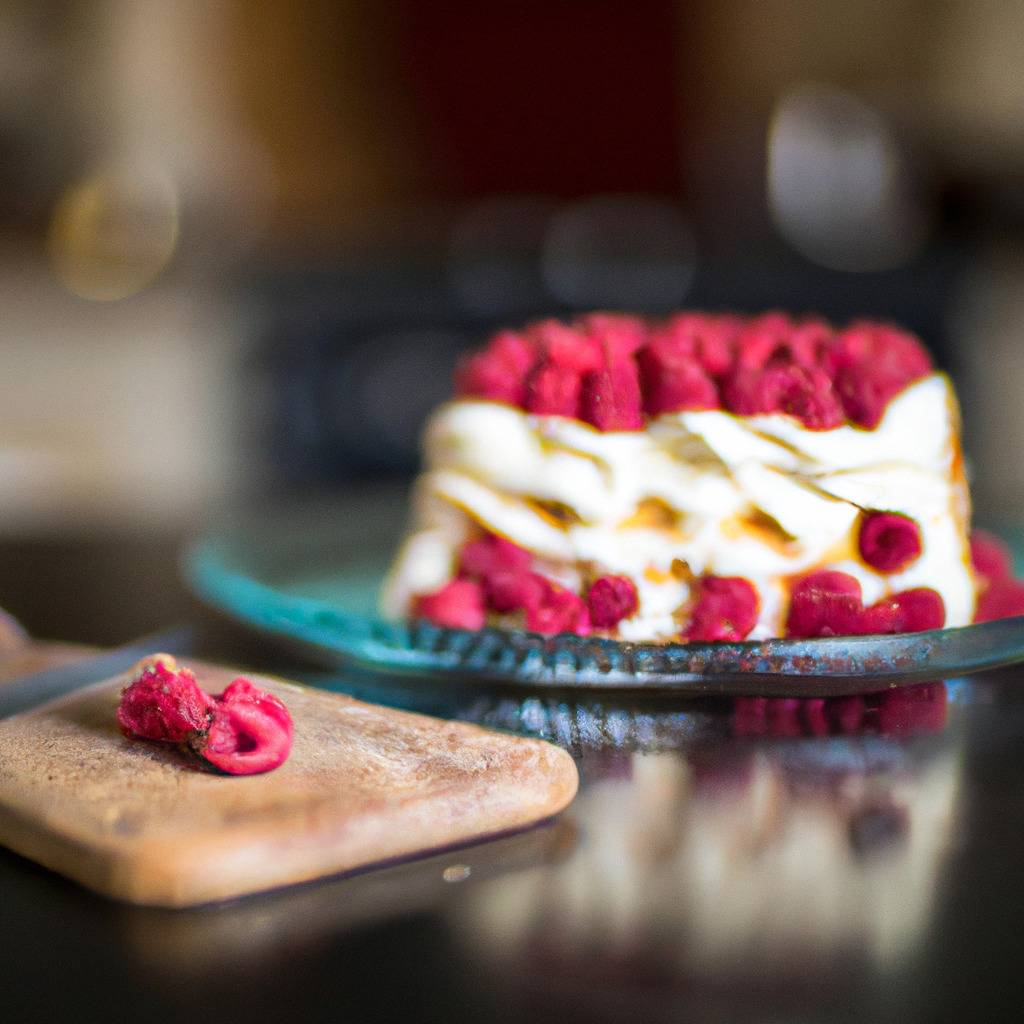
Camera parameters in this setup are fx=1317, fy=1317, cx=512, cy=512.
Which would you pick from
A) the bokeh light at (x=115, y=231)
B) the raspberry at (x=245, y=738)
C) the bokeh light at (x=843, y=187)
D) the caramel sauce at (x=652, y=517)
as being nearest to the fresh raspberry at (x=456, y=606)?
the caramel sauce at (x=652, y=517)

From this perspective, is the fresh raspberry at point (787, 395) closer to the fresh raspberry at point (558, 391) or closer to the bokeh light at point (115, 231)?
→ the fresh raspberry at point (558, 391)

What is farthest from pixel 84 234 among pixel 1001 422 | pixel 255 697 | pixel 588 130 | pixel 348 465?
pixel 255 697

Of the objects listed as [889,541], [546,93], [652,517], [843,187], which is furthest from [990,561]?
[546,93]

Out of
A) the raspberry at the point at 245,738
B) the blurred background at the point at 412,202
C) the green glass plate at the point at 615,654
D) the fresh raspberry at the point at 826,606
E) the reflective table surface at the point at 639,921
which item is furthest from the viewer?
the blurred background at the point at 412,202

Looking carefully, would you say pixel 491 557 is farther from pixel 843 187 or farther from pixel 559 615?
pixel 843 187

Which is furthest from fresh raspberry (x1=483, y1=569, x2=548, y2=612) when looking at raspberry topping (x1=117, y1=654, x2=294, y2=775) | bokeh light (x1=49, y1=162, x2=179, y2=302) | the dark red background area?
the dark red background area
